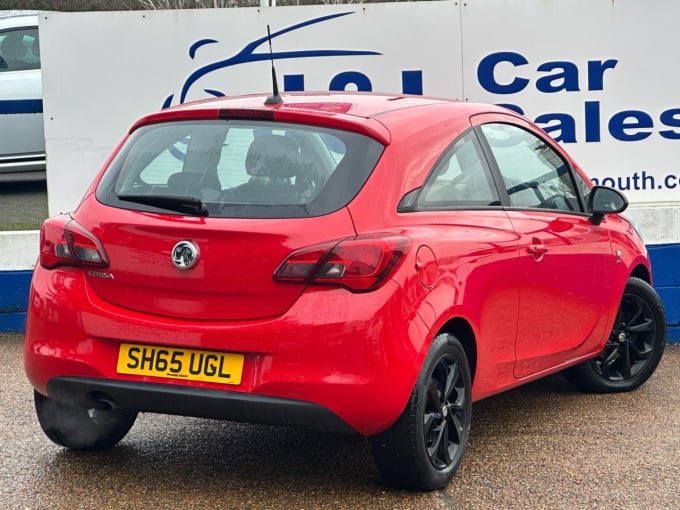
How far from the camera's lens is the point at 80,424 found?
5.19m

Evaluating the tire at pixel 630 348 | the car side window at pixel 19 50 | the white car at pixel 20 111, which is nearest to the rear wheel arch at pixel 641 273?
the tire at pixel 630 348

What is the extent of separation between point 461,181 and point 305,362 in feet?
4.24

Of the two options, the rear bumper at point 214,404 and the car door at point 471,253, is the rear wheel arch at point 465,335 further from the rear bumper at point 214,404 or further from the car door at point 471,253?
the rear bumper at point 214,404

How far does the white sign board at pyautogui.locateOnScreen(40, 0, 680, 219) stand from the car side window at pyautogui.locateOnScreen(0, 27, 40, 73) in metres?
5.42

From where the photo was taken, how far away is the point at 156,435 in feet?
18.4

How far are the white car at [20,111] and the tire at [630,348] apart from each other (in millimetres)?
9088

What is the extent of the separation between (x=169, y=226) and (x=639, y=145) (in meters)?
5.72

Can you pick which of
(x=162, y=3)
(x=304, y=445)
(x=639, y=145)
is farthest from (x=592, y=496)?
(x=162, y=3)

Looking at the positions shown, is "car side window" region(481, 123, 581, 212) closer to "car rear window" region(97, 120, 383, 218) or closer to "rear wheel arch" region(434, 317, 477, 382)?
"rear wheel arch" region(434, 317, 477, 382)

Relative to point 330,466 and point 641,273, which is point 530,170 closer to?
point 641,273

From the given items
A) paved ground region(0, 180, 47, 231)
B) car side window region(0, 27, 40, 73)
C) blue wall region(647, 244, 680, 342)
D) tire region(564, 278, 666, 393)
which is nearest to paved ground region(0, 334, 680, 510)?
tire region(564, 278, 666, 393)

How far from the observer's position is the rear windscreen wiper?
4.46m

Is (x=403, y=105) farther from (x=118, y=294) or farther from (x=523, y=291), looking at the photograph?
(x=118, y=294)

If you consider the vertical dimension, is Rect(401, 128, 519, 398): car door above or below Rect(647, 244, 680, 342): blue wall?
above
